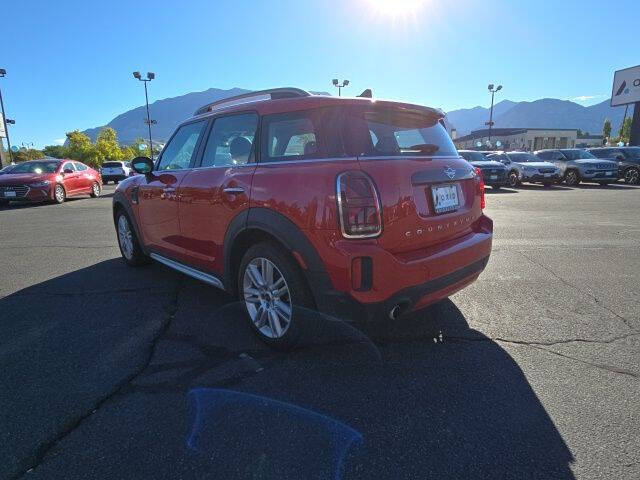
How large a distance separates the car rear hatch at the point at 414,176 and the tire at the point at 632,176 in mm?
21612

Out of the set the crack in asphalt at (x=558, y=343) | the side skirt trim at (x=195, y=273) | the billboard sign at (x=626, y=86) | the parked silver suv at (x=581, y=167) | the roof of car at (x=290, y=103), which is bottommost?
the crack in asphalt at (x=558, y=343)

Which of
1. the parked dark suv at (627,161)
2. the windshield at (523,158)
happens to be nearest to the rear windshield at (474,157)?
the windshield at (523,158)

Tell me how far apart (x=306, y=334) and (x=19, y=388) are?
71.5 inches

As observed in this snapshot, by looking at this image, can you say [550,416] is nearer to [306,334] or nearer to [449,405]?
[449,405]

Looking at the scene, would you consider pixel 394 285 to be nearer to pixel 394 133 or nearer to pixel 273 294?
pixel 273 294

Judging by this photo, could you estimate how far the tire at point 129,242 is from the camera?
5090mm

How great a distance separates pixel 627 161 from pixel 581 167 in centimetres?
358

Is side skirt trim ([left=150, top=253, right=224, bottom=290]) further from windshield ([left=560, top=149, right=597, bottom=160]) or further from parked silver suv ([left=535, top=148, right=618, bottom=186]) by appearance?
windshield ([left=560, top=149, right=597, bottom=160])

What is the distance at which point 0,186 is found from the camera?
12844mm

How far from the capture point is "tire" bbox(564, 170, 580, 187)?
18812 millimetres

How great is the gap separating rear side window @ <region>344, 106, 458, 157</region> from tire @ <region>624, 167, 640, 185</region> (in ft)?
71.1

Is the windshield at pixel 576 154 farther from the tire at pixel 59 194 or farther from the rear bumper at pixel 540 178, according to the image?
the tire at pixel 59 194

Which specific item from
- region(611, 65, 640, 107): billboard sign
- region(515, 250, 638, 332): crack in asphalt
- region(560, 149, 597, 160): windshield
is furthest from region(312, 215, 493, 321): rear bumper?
region(611, 65, 640, 107): billboard sign

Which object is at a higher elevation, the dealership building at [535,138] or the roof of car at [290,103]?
the dealership building at [535,138]
